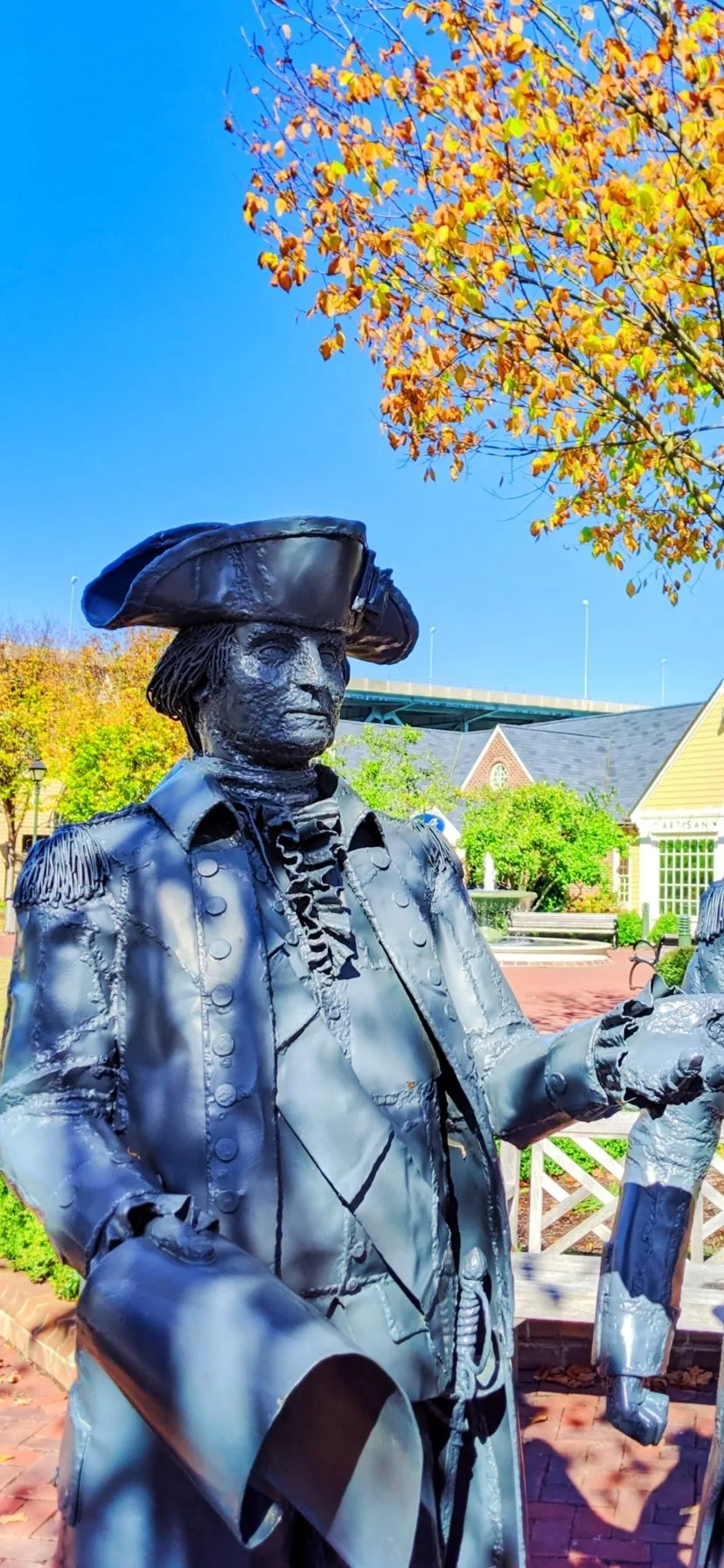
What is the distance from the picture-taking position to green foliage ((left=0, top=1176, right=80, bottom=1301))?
17.9ft

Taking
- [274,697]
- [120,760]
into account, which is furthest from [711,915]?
[120,760]

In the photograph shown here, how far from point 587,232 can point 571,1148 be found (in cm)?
500

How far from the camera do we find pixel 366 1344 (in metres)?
1.67

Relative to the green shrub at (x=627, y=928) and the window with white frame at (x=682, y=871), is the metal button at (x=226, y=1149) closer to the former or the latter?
the green shrub at (x=627, y=928)

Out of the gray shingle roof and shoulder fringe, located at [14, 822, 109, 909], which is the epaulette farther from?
the gray shingle roof

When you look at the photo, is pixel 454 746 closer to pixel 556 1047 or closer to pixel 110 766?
pixel 110 766

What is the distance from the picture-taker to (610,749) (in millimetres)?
33312

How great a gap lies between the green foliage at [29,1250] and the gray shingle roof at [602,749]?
940 inches

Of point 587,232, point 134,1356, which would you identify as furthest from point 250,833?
point 587,232

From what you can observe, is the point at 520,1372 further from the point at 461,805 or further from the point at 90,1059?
the point at 461,805

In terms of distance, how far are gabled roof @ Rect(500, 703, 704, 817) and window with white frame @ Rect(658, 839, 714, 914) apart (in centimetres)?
196

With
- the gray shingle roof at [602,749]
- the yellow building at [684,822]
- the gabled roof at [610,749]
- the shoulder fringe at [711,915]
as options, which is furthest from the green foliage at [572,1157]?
the gabled roof at [610,749]

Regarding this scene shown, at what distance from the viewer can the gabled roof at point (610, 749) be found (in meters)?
30.5

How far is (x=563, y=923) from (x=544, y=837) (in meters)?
2.29
